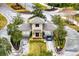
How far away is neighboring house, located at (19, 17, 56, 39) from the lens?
136cm

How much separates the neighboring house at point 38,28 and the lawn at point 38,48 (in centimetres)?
4

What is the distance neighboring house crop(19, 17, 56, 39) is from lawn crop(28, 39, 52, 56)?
1.6 inches

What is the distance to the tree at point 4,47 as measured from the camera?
135cm

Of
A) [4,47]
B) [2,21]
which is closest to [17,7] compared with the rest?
[2,21]

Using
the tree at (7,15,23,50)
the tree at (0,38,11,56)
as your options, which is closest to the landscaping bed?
the tree at (7,15,23,50)

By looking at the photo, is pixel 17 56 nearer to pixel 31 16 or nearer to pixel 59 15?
pixel 31 16

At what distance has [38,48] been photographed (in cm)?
135

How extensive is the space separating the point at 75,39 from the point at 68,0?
28 cm

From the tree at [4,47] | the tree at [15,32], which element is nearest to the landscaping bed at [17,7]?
the tree at [15,32]

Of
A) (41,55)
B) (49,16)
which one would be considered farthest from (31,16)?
(41,55)

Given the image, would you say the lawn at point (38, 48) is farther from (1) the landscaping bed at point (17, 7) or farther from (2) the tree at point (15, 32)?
(1) the landscaping bed at point (17, 7)

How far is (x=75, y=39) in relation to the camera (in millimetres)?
1347

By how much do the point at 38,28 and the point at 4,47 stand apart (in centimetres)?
27

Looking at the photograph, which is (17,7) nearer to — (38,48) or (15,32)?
(15,32)
